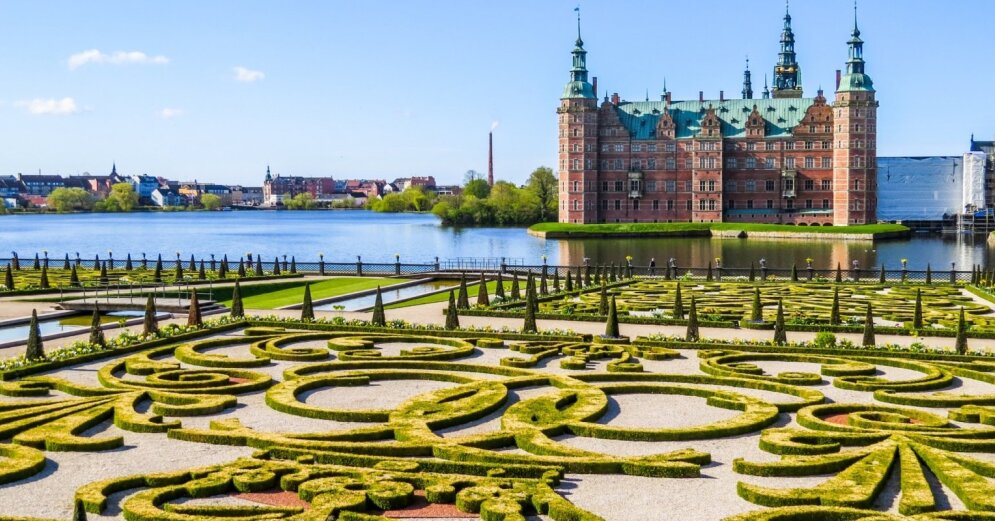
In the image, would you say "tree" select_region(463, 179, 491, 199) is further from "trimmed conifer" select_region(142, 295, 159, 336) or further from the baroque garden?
"trimmed conifer" select_region(142, 295, 159, 336)

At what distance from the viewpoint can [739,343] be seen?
26906 millimetres

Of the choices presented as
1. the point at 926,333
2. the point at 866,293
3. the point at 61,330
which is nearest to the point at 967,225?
the point at 866,293

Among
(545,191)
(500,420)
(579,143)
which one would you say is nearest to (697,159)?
(579,143)

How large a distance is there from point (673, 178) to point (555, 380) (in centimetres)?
10954

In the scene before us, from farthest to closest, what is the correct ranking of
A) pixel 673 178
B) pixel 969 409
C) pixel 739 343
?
pixel 673 178
pixel 739 343
pixel 969 409

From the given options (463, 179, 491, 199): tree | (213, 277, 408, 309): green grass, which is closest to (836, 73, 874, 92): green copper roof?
(463, 179, 491, 199): tree

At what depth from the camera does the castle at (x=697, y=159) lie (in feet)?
412

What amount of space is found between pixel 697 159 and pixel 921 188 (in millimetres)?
35409

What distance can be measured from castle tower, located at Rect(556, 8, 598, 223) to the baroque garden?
9598 centimetres

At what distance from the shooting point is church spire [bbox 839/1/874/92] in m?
119

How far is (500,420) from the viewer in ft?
60.9

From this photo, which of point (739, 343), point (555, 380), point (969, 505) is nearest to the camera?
point (969, 505)

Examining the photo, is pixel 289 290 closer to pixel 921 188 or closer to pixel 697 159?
pixel 697 159

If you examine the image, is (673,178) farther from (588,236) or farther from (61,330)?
(61,330)
